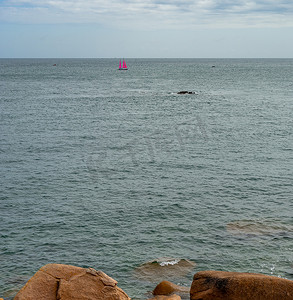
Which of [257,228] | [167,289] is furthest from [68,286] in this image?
[257,228]

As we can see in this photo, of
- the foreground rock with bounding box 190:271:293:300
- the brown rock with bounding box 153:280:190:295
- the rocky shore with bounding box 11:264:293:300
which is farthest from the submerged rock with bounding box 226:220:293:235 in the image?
the rocky shore with bounding box 11:264:293:300

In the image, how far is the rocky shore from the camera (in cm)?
1733

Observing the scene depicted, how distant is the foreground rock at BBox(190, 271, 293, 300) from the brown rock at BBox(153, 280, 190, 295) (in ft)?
12.3

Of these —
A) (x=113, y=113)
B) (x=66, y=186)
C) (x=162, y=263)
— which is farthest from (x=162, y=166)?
(x=113, y=113)

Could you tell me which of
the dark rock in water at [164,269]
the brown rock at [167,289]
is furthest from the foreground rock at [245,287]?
the dark rock in water at [164,269]

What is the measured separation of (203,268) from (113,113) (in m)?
64.9

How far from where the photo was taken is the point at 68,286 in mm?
17578

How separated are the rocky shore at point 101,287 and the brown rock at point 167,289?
4128 millimetres

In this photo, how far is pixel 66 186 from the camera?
42.0m

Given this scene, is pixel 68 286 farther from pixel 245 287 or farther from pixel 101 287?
pixel 245 287

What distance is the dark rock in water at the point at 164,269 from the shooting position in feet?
84.5

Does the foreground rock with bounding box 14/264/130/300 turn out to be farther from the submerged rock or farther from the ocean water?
the submerged rock

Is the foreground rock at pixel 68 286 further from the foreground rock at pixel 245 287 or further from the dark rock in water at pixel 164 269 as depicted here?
the dark rock in water at pixel 164 269

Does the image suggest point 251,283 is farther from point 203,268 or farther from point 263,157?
point 263,157
